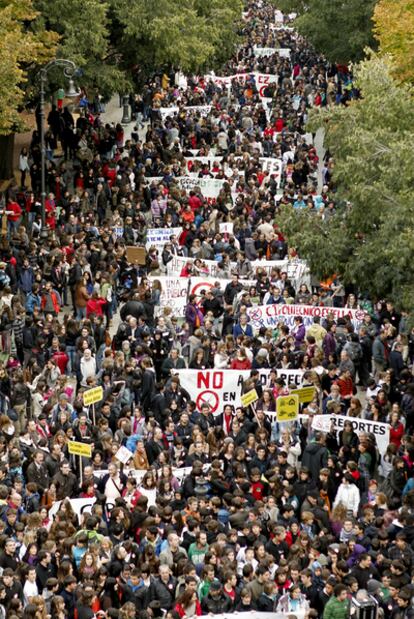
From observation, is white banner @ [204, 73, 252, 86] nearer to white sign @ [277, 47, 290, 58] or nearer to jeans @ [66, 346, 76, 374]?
white sign @ [277, 47, 290, 58]

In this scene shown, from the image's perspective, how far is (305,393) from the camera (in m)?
24.7

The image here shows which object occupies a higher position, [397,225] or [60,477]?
[397,225]

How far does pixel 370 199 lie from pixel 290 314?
310 centimetres

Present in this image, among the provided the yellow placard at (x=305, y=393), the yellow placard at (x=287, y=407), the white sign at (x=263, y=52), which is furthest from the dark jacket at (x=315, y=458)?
the white sign at (x=263, y=52)

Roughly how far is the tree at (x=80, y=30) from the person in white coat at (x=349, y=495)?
64.9 ft

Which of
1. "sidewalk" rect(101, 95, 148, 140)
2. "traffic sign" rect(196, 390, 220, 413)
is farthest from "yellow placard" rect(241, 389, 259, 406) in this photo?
"sidewalk" rect(101, 95, 148, 140)

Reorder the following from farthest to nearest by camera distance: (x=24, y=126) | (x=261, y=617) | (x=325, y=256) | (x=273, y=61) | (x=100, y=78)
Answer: (x=273, y=61) → (x=100, y=78) → (x=24, y=126) → (x=325, y=256) → (x=261, y=617)

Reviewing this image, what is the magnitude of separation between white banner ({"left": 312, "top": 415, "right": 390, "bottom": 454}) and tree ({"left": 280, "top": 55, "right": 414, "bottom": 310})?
2081 mm

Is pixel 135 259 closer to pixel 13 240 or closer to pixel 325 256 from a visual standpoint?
pixel 13 240

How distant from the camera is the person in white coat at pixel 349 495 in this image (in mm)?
21766

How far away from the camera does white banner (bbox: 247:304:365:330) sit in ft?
93.7

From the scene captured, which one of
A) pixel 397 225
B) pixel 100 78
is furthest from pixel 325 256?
pixel 100 78

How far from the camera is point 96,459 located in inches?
881

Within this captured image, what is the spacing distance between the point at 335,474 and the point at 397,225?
16.3 feet
